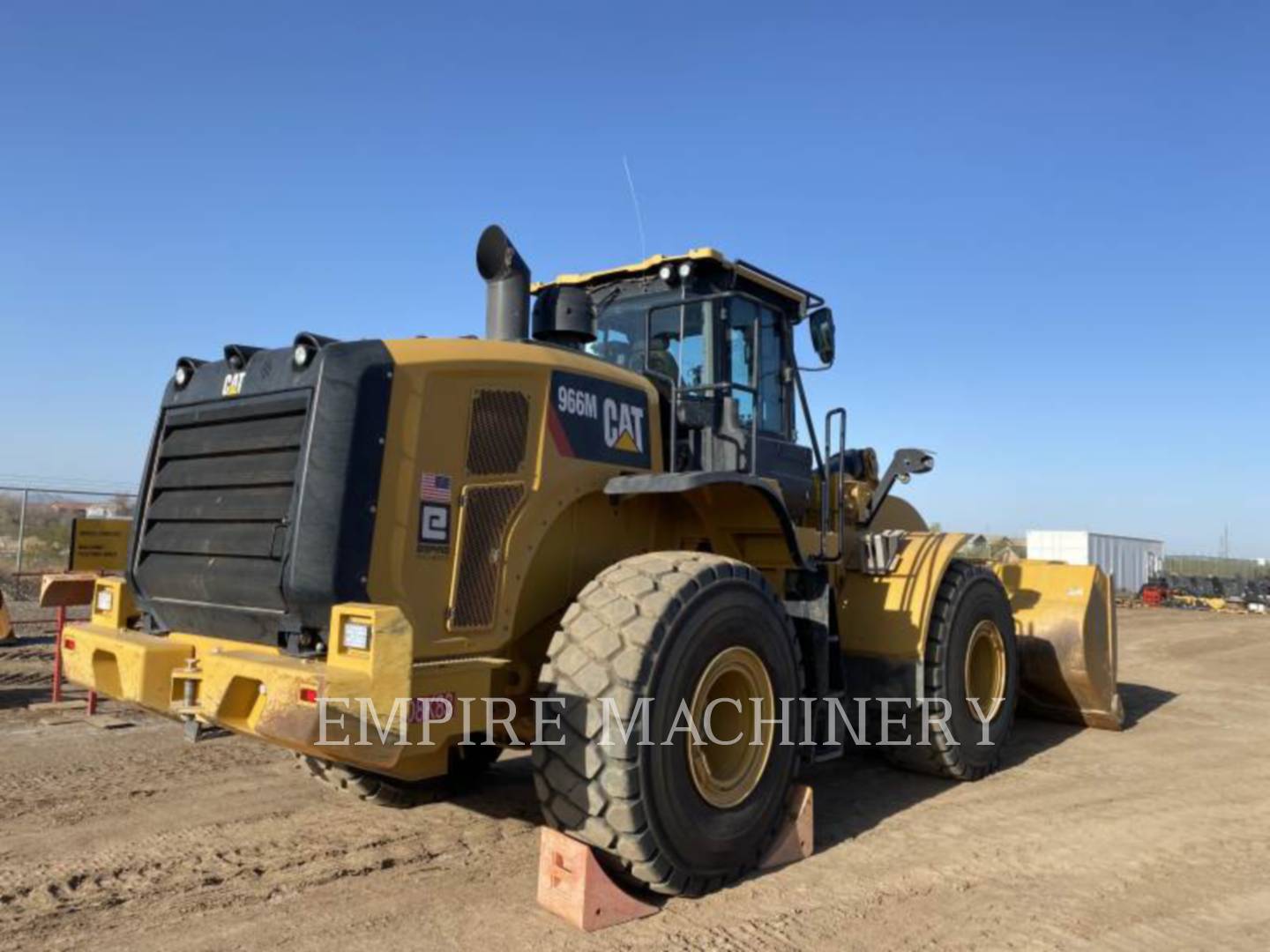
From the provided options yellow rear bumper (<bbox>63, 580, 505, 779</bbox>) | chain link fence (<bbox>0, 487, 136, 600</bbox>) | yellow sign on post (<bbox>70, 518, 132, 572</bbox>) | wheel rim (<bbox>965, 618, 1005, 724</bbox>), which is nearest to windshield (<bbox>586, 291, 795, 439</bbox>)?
wheel rim (<bbox>965, 618, 1005, 724</bbox>)

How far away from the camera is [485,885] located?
4.33 meters

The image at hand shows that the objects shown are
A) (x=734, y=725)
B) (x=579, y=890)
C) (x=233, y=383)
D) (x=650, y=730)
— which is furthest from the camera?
(x=734, y=725)

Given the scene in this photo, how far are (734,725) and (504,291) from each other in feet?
8.17

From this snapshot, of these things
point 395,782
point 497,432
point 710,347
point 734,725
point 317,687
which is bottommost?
point 395,782

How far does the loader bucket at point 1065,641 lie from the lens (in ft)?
26.5

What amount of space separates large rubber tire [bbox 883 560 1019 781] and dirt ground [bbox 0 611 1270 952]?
0.62 feet

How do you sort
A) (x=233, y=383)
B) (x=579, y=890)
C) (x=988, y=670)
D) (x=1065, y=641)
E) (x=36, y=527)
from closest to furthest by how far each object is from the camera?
(x=579, y=890) → (x=233, y=383) → (x=988, y=670) → (x=1065, y=641) → (x=36, y=527)

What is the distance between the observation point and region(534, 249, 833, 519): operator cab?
5641mm

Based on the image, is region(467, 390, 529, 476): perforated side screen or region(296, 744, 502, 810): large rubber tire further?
region(296, 744, 502, 810): large rubber tire

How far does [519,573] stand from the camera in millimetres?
4363

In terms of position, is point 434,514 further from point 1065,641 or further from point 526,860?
point 1065,641

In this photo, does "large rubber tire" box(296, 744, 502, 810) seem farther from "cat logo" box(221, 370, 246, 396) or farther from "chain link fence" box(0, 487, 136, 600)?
"chain link fence" box(0, 487, 136, 600)

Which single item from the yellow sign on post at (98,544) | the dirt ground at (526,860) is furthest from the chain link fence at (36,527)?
the dirt ground at (526,860)

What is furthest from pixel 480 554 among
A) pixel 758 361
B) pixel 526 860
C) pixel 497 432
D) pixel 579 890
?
pixel 758 361
